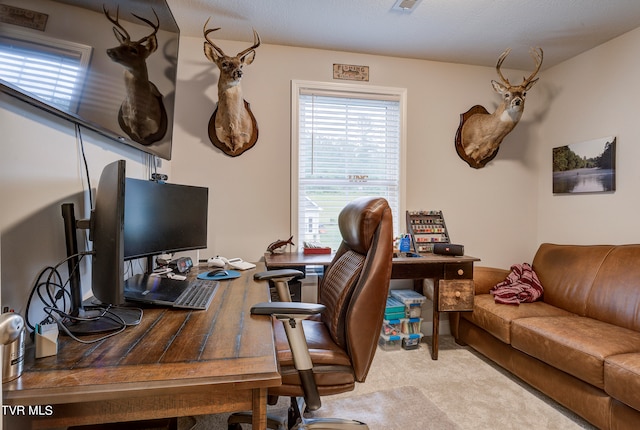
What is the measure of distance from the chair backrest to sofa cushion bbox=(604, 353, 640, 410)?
130 cm

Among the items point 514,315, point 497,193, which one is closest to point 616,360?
point 514,315

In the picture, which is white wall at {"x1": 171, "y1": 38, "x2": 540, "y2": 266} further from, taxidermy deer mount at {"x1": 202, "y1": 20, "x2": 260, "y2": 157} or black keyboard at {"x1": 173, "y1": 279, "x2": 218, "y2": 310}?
black keyboard at {"x1": 173, "y1": 279, "x2": 218, "y2": 310}

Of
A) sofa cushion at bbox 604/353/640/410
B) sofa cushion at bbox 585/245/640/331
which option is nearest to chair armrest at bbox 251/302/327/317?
sofa cushion at bbox 604/353/640/410

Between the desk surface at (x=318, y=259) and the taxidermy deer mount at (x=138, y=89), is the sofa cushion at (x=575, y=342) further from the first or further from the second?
the taxidermy deer mount at (x=138, y=89)

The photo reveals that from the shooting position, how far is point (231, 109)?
8.02 ft

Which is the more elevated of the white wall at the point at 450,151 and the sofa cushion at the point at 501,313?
the white wall at the point at 450,151

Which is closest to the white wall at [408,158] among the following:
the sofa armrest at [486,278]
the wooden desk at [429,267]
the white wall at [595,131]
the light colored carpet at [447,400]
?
the white wall at [595,131]

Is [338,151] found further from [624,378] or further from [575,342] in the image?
[624,378]

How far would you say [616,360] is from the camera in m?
1.61

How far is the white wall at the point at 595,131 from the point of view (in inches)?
97.0

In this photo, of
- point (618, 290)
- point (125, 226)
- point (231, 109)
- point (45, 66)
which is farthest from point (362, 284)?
point (618, 290)

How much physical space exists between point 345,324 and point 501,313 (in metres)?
1.65

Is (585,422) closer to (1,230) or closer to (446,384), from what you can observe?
(446,384)

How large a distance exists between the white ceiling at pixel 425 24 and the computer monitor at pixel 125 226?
1380 millimetres
